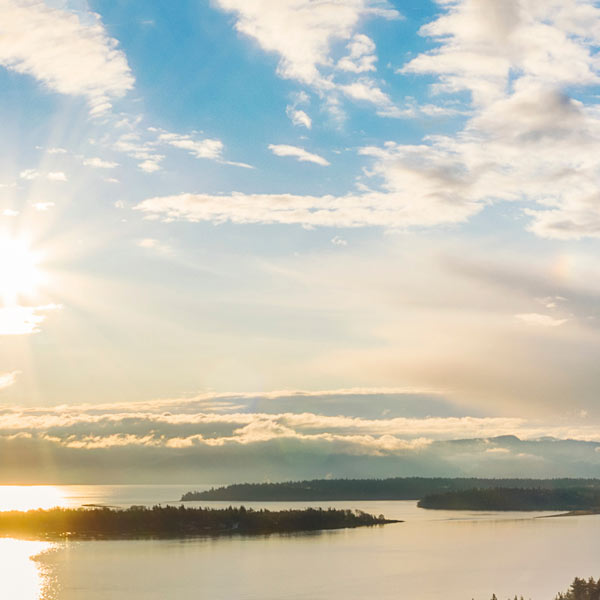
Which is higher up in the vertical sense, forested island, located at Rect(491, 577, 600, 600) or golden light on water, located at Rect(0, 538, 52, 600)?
forested island, located at Rect(491, 577, 600, 600)

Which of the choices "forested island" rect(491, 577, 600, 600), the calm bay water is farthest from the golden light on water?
"forested island" rect(491, 577, 600, 600)

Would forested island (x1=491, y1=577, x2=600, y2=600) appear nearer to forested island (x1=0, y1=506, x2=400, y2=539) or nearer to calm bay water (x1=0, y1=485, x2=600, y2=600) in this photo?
calm bay water (x1=0, y1=485, x2=600, y2=600)

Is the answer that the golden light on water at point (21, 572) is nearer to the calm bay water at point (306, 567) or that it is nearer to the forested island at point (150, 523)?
the calm bay water at point (306, 567)

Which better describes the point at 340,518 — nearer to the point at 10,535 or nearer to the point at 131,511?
the point at 131,511

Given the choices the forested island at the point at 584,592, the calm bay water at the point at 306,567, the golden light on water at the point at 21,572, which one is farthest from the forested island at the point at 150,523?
the forested island at the point at 584,592

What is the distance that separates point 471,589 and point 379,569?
798 inches

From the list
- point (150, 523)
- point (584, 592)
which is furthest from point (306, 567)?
point (150, 523)

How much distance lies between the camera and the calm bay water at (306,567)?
87.2 m

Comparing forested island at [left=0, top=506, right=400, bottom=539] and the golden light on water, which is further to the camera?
forested island at [left=0, top=506, right=400, bottom=539]

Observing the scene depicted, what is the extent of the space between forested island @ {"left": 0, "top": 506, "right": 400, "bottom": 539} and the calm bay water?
1429 cm

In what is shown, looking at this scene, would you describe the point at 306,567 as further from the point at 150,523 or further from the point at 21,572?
the point at 150,523

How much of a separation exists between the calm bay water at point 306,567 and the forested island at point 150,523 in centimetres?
1429

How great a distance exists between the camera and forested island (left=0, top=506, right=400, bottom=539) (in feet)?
545

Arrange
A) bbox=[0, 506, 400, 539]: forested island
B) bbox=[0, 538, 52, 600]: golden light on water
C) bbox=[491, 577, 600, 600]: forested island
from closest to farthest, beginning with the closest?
bbox=[491, 577, 600, 600]: forested island, bbox=[0, 538, 52, 600]: golden light on water, bbox=[0, 506, 400, 539]: forested island
